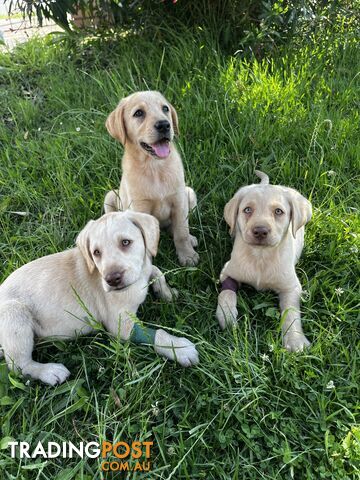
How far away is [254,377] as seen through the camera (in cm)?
255

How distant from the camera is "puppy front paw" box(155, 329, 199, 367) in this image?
2.74 meters

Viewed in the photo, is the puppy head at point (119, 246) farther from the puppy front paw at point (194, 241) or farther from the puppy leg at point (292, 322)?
the puppy leg at point (292, 322)

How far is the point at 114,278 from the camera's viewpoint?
257 cm

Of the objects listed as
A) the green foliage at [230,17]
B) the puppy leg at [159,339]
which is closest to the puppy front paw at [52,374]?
the puppy leg at [159,339]

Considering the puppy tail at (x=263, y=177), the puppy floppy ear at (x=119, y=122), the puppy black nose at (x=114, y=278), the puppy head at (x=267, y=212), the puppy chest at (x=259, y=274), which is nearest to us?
the puppy black nose at (x=114, y=278)

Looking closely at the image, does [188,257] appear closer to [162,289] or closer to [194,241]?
[194,241]

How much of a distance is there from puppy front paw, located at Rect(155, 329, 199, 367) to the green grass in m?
0.06

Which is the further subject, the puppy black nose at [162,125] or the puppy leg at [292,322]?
the puppy black nose at [162,125]

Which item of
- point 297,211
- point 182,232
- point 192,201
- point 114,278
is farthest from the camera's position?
point 192,201

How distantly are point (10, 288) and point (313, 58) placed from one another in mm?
4491

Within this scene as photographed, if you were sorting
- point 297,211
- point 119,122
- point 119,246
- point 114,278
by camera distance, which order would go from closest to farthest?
point 114,278 → point 119,246 → point 297,211 → point 119,122

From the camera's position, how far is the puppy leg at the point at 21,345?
2.72 meters

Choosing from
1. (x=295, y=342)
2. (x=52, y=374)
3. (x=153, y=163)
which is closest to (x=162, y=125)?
(x=153, y=163)

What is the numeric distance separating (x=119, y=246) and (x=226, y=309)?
0.90 m
